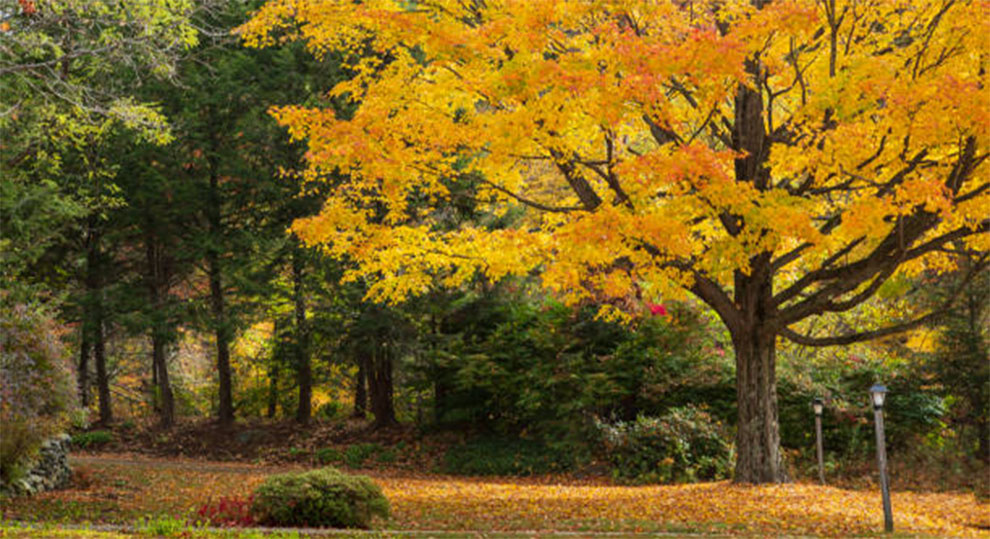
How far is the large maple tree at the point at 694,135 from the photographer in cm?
886

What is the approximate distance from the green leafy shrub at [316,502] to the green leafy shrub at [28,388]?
3086 millimetres

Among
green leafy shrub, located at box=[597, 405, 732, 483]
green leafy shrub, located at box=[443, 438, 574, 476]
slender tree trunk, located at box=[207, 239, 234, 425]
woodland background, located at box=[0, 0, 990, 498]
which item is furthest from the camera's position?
slender tree trunk, located at box=[207, 239, 234, 425]

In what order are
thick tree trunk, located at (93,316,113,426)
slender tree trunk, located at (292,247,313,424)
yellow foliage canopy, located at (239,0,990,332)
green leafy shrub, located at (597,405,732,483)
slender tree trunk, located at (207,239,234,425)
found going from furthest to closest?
thick tree trunk, located at (93,316,113,426) → slender tree trunk, located at (207,239,234,425) → slender tree trunk, located at (292,247,313,424) → green leafy shrub, located at (597,405,732,483) → yellow foliage canopy, located at (239,0,990,332)

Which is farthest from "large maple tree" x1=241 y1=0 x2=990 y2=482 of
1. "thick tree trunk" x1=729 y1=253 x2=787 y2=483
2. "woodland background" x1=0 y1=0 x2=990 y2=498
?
"woodland background" x1=0 y1=0 x2=990 y2=498

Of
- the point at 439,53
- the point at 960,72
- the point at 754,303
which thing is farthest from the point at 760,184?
the point at 439,53

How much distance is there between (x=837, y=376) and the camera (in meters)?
16.3

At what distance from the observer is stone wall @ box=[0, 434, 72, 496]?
11.6m

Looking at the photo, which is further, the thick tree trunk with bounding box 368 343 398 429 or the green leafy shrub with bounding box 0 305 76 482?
the thick tree trunk with bounding box 368 343 398 429

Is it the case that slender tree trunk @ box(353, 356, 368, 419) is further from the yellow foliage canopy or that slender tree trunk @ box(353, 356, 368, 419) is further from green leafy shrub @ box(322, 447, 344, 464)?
the yellow foliage canopy

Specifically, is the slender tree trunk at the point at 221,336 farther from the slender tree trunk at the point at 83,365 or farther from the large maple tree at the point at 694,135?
the large maple tree at the point at 694,135

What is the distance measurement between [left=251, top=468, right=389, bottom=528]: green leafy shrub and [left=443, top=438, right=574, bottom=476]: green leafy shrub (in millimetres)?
8093

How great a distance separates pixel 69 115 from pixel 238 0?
14.8 feet

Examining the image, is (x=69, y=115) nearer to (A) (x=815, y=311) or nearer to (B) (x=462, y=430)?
(B) (x=462, y=430)

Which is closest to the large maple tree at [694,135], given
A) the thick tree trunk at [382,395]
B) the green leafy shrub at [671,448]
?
the green leafy shrub at [671,448]
